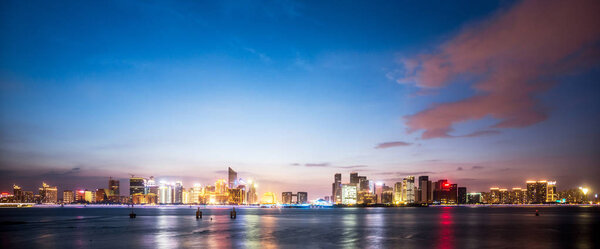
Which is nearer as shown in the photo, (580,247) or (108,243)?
(580,247)

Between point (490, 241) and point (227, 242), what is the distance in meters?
30.8

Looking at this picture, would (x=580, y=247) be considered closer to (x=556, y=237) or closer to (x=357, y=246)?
(x=556, y=237)

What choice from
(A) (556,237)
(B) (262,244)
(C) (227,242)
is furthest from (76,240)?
(A) (556,237)

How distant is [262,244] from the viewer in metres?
47.5

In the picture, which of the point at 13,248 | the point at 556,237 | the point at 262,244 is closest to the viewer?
the point at 13,248

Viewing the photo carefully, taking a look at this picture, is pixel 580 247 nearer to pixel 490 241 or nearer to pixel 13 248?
pixel 490 241

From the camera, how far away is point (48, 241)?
51.6m

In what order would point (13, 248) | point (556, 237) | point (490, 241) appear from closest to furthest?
point (13, 248), point (490, 241), point (556, 237)

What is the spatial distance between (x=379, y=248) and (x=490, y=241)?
15973 mm

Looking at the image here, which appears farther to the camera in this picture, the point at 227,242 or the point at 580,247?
the point at 227,242

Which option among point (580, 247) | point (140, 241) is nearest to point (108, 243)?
point (140, 241)

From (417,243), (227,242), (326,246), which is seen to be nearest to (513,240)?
(417,243)

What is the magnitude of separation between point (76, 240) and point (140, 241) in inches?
316

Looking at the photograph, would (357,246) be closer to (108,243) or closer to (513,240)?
(513,240)
